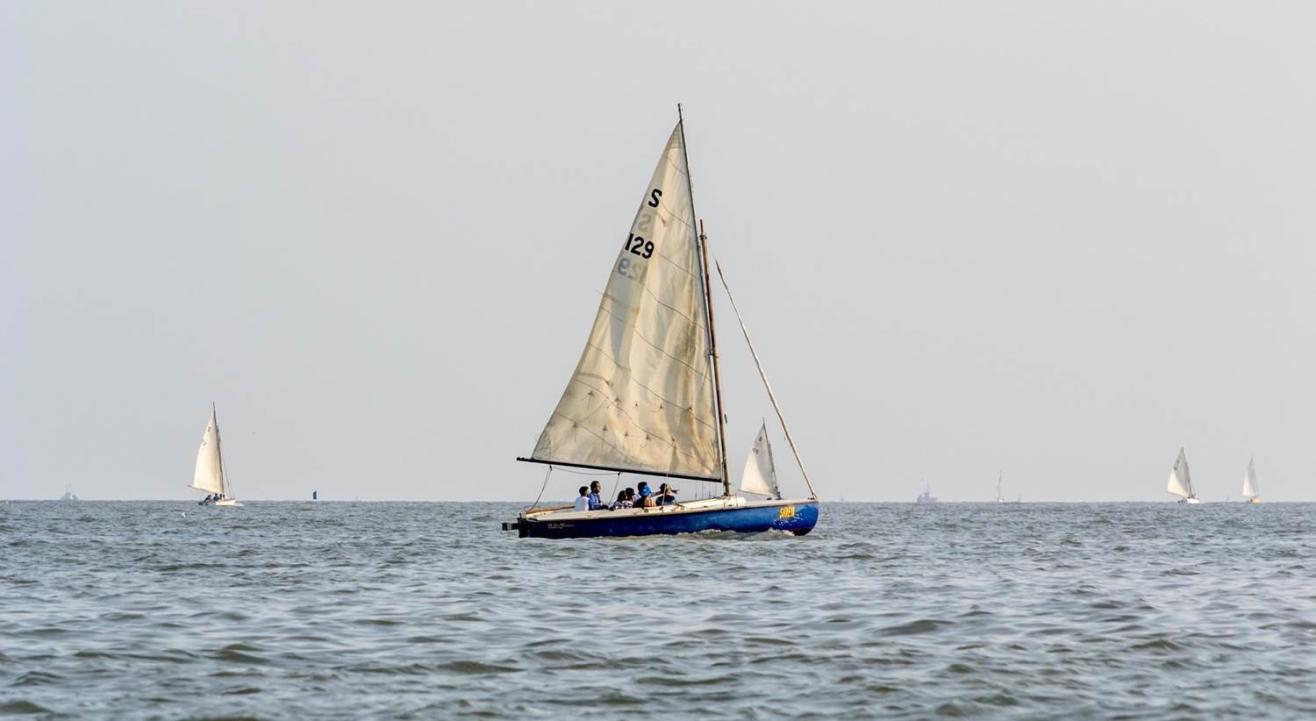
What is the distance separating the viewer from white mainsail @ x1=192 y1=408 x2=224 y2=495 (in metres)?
163

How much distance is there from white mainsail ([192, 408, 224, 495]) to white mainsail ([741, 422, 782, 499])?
325 ft

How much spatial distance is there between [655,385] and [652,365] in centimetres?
61

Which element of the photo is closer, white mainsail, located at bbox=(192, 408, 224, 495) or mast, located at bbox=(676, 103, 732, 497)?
mast, located at bbox=(676, 103, 732, 497)

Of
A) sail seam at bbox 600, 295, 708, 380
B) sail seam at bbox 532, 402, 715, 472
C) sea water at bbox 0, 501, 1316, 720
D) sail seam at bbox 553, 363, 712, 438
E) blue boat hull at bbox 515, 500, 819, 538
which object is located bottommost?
sea water at bbox 0, 501, 1316, 720

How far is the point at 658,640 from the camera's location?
22.7 metres

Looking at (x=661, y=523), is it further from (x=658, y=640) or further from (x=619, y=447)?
(x=658, y=640)

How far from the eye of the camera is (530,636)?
23203 millimetres

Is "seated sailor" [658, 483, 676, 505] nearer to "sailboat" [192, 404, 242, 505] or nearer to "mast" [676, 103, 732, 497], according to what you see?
"mast" [676, 103, 732, 497]

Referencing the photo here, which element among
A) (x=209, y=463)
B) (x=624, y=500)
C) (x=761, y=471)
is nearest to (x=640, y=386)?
(x=624, y=500)

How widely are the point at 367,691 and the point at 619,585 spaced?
45.5 feet

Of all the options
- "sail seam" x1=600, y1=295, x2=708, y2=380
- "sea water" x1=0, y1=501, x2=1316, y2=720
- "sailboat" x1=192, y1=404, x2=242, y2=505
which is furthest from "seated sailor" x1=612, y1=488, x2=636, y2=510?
"sailboat" x1=192, y1=404, x2=242, y2=505

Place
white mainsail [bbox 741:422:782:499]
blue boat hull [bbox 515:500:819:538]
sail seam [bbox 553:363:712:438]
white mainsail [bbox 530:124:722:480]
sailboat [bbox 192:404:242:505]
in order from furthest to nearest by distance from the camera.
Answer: sailboat [bbox 192:404:242:505], white mainsail [bbox 741:422:782:499], sail seam [bbox 553:363:712:438], white mainsail [bbox 530:124:722:480], blue boat hull [bbox 515:500:819:538]

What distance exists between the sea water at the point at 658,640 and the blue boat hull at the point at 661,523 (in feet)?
18.8

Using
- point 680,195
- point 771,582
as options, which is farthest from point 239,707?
→ point 680,195
